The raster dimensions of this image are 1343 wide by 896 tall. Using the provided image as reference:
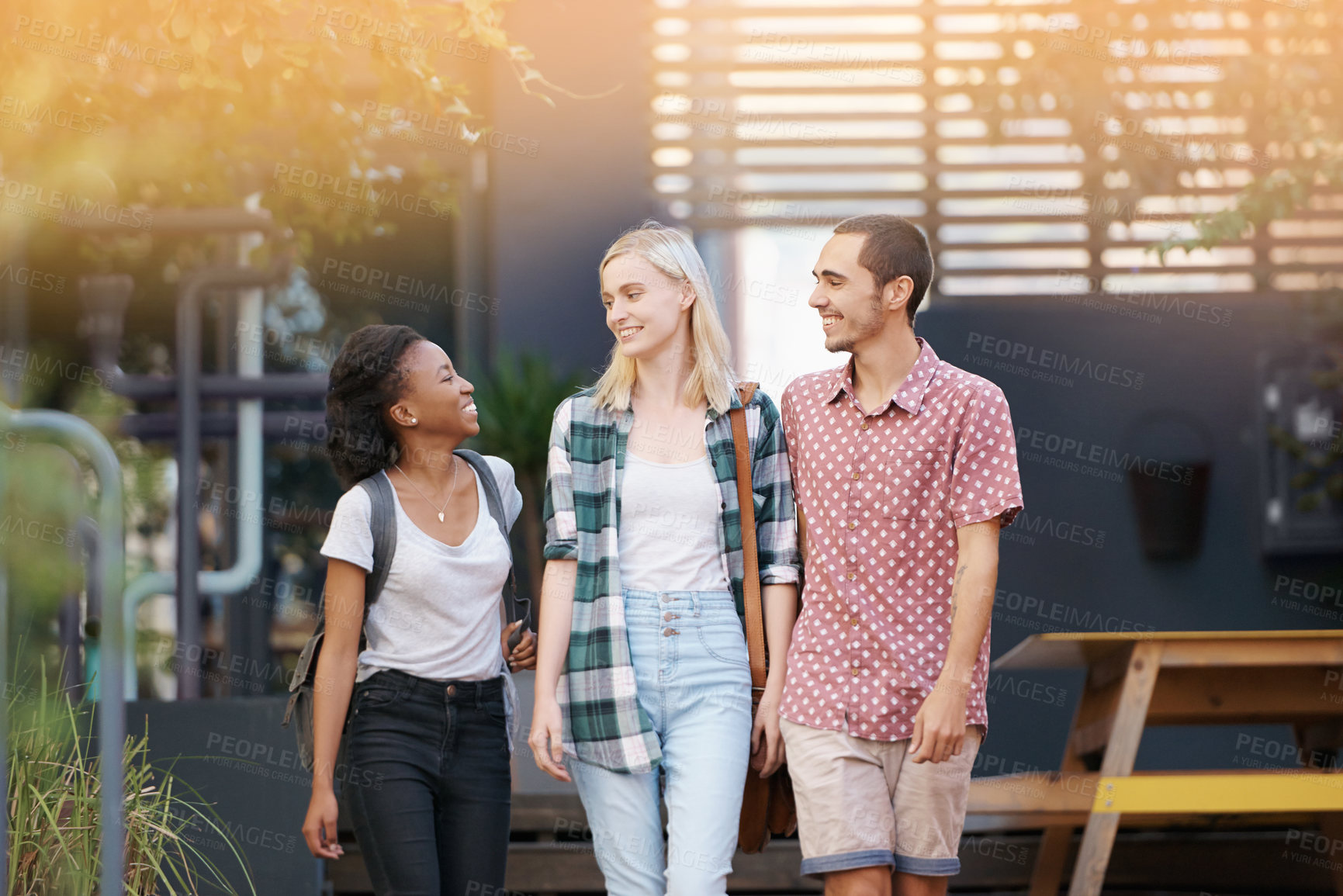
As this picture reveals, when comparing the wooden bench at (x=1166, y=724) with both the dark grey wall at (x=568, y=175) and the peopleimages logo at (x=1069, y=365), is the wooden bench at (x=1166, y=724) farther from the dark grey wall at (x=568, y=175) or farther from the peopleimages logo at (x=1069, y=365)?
the dark grey wall at (x=568, y=175)

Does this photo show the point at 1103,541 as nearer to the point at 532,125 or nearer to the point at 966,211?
the point at 966,211

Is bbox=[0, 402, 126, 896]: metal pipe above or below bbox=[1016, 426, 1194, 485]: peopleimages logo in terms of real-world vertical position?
below

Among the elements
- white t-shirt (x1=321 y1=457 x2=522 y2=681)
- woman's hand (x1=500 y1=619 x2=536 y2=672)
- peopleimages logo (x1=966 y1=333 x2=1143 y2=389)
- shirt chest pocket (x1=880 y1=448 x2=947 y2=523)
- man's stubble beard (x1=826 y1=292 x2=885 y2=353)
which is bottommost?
woman's hand (x1=500 y1=619 x2=536 y2=672)

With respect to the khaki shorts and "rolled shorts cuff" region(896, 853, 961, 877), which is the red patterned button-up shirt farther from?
"rolled shorts cuff" region(896, 853, 961, 877)

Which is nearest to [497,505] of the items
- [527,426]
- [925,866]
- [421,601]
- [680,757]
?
[421,601]

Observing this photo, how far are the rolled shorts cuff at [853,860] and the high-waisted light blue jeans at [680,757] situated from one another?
0.50 ft

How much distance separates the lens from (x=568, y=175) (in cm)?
559

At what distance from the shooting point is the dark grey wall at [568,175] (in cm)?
555

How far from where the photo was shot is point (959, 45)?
546 cm

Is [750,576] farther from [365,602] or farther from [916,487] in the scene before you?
[365,602]

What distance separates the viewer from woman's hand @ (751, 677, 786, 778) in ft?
7.89

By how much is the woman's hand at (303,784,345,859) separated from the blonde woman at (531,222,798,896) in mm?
384

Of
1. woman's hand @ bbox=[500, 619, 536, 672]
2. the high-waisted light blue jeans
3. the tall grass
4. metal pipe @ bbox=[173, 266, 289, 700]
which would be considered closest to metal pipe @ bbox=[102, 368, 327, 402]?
metal pipe @ bbox=[173, 266, 289, 700]

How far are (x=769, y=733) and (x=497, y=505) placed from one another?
0.67 meters
